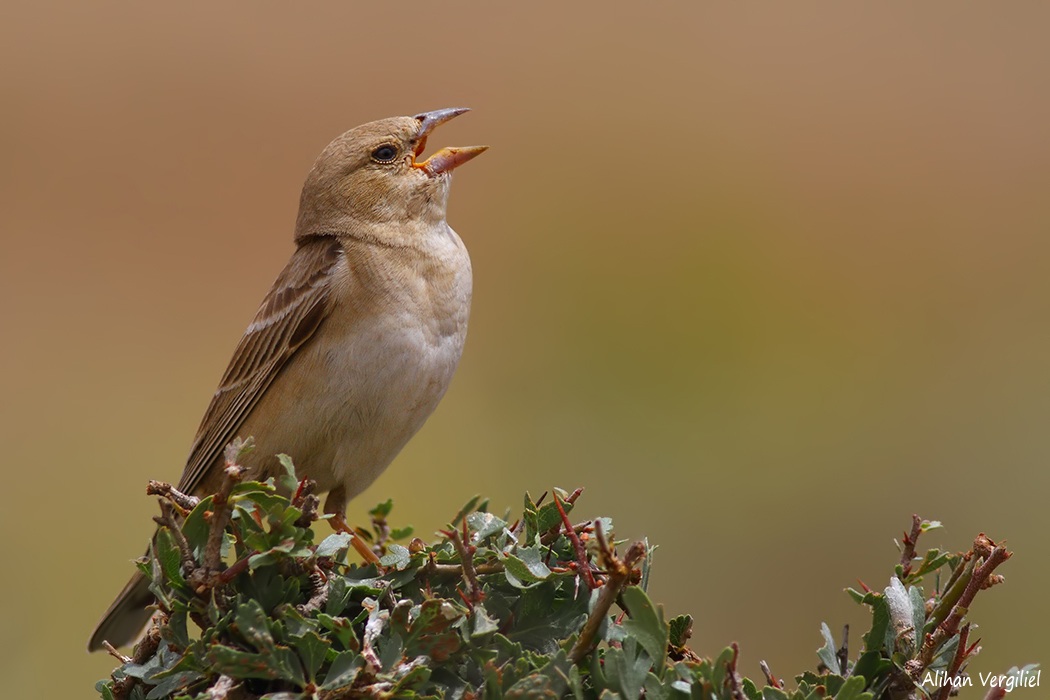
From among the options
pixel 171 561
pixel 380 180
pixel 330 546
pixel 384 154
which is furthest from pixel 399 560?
pixel 384 154

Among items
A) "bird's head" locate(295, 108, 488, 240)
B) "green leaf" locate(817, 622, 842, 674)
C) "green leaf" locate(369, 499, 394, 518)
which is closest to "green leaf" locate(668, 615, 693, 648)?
"green leaf" locate(817, 622, 842, 674)

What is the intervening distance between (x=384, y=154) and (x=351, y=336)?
876 mm

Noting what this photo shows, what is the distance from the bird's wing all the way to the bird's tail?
0.39 metres

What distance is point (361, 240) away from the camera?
4219 millimetres

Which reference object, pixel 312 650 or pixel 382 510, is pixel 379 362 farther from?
pixel 312 650

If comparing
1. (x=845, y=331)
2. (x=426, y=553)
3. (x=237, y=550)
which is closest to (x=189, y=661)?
(x=237, y=550)

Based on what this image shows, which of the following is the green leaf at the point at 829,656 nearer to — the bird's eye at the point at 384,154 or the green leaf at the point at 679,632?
the green leaf at the point at 679,632

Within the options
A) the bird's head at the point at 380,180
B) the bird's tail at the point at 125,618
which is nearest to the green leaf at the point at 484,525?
the bird's tail at the point at 125,618

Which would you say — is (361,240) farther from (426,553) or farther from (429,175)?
(426,553)

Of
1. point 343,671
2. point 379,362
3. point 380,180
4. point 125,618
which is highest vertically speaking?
point 380,180

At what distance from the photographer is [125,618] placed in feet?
13.0

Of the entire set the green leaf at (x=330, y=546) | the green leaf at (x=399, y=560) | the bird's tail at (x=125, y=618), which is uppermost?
the green leaf at (x=330, y=546)

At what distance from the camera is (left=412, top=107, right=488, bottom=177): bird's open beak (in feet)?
14.4

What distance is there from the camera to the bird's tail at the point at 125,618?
387 centimetres
